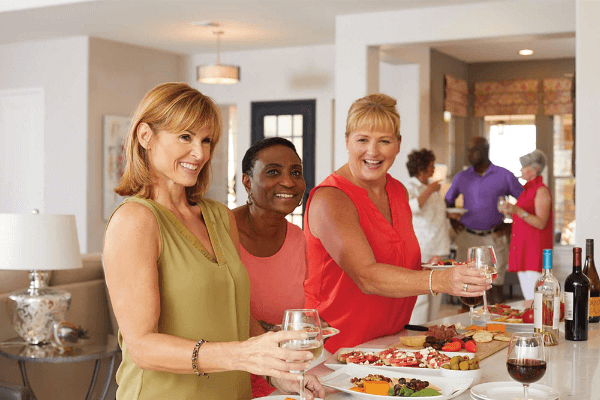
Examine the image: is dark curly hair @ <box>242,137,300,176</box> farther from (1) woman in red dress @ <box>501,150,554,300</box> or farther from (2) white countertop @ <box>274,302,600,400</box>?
(1) woman in red dress @ <box>501,150,554,300</box>

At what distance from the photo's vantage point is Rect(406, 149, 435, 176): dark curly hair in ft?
19.3

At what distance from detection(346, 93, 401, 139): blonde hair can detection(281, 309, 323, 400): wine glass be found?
1.18 meters

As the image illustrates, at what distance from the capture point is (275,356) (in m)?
1.28

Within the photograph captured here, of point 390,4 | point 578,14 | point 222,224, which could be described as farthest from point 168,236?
point 390,4

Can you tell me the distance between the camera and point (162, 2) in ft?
20.7

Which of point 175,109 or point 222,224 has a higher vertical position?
point 175,109

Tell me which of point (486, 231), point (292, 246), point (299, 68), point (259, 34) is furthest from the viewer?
point (299, 68)

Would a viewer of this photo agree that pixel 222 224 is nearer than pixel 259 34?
Yes

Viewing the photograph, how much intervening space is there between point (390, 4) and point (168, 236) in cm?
492

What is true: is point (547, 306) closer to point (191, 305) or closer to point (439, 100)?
point (191, 305)

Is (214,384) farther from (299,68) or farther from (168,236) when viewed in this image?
(299,68)

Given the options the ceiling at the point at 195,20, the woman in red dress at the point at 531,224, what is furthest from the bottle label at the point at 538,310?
the ceiling at the point at 195,20

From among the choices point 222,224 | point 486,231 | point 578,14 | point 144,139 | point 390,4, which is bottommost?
point 486,231

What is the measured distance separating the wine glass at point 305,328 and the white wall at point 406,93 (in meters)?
6.62
